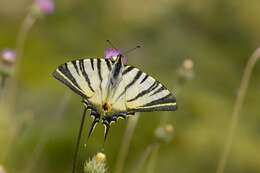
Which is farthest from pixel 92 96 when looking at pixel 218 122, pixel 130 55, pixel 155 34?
pixel 155 34

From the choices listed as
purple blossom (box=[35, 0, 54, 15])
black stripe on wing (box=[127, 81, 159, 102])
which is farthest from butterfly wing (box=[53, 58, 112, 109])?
purple blossom (box=[35, 0, 54, 15])

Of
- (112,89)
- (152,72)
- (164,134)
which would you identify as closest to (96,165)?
(112,89)

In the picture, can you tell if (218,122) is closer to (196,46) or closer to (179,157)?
(179,157)

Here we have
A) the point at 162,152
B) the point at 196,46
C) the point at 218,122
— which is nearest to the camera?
the point at 162,152

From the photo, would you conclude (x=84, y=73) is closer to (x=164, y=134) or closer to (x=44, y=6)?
(x=164, y=134)

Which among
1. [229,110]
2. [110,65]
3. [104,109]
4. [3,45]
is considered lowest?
[104,109]

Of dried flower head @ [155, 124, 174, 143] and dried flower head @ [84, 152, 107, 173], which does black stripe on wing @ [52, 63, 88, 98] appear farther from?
dried flower head @ [155, 124, 174, 143]

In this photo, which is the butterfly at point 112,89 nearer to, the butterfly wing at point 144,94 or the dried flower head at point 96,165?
the butterfly wing at point 144,94
